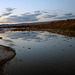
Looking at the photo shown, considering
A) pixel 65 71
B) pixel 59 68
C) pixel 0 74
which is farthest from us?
pixel 59 68

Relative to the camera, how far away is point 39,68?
10.5m

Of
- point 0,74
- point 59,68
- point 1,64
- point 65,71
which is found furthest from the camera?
point 1,64

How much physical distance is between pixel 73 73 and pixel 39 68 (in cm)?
327

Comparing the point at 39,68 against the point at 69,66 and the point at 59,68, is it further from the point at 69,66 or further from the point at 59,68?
the point at 69,66

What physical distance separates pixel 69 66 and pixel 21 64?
5210mm

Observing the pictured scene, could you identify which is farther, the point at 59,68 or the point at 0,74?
the point at 59,68

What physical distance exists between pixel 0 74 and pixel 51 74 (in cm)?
451

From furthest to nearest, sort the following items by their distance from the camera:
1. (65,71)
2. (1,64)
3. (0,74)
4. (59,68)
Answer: (1,64)
(59,68)
(65,71)
(0,74)

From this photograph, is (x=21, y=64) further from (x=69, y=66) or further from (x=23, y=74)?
(x=69, y=66)

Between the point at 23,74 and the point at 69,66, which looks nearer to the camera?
the point at 23,74

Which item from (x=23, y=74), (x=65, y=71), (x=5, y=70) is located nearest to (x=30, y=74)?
(x=23, y=74)

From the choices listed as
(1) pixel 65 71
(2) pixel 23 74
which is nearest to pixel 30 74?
(2) pixel 23 74

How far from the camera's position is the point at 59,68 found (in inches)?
409

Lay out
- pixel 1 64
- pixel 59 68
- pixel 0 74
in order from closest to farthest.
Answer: pixel 0 74 < pixel 59 68 < pixel 1 64
